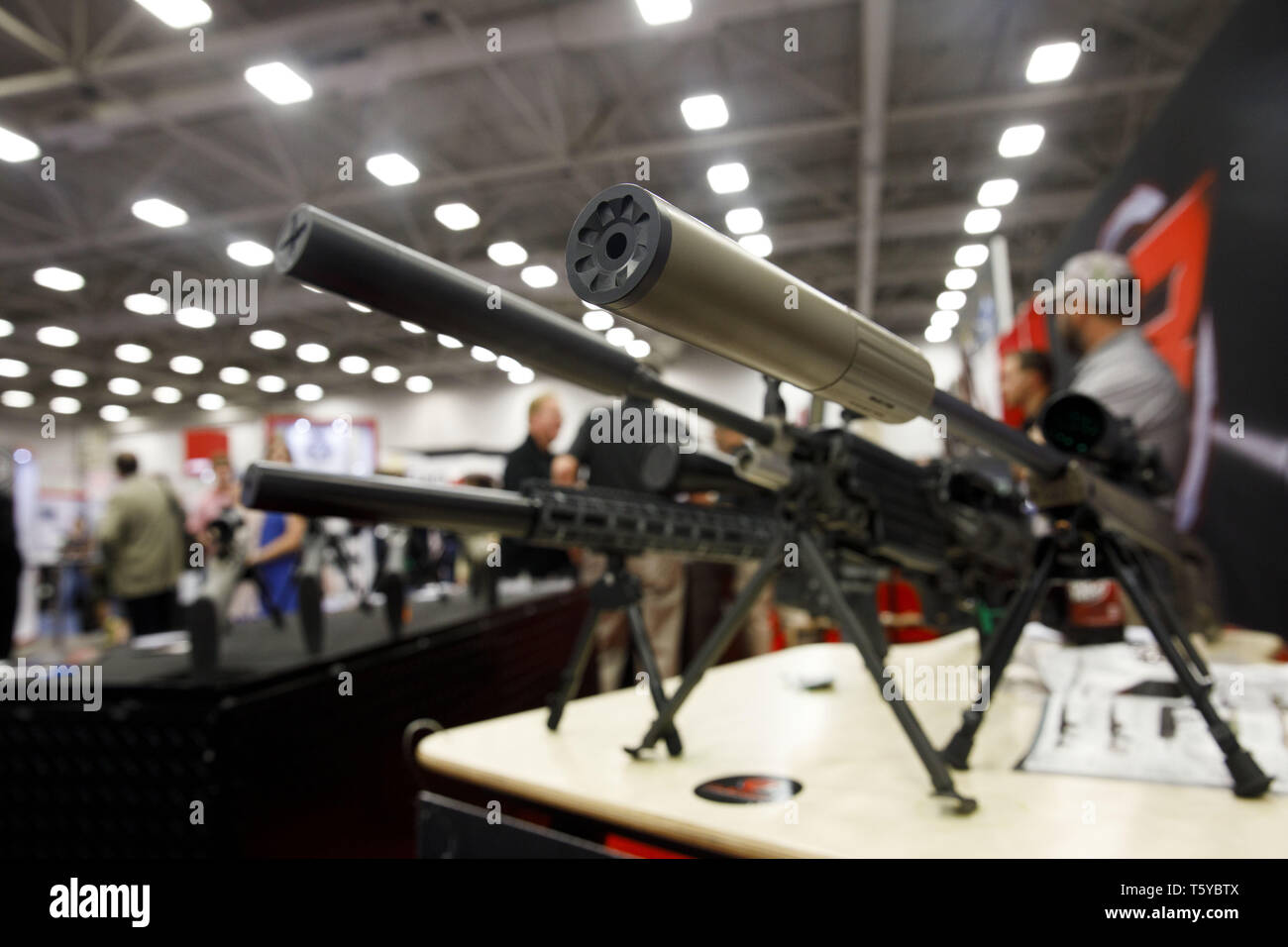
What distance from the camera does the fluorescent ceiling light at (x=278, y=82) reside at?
3723 millimetres

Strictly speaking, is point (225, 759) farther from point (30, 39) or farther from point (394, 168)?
point (30, 39)

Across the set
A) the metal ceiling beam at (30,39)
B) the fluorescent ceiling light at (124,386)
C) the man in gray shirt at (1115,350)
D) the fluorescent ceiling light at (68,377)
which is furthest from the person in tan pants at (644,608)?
the fluorescent ceiling light at (124,386)

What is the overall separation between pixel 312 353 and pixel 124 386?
400 centimetres

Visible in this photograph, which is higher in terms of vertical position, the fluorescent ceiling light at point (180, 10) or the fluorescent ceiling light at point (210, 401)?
the fluorescent ceiling light at point (210, 401)

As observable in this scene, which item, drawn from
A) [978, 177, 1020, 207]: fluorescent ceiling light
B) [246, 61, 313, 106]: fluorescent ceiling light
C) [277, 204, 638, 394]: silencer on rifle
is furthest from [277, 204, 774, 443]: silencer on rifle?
[978, 177, 1020, 207]: fluorescent ceiling light

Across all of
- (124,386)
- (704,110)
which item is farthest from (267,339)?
(704,110)

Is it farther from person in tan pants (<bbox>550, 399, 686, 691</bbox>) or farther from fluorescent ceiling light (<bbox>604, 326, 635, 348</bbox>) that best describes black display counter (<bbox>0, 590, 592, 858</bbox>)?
fluorescent ceiling light (<bbox>604, 326, 635, 348</bbox>)

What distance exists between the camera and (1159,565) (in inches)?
57.4

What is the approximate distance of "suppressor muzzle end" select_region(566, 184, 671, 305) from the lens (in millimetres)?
380

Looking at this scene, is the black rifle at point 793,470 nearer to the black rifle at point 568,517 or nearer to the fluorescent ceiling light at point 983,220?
the black rifle at point 568,517

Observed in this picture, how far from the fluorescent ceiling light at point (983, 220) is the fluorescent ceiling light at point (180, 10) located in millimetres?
5427

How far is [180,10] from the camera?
3.17 metres

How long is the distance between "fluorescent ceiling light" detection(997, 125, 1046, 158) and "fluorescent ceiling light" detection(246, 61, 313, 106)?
171 inches

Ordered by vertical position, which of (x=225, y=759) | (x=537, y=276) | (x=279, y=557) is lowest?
(x=225, y=759)
